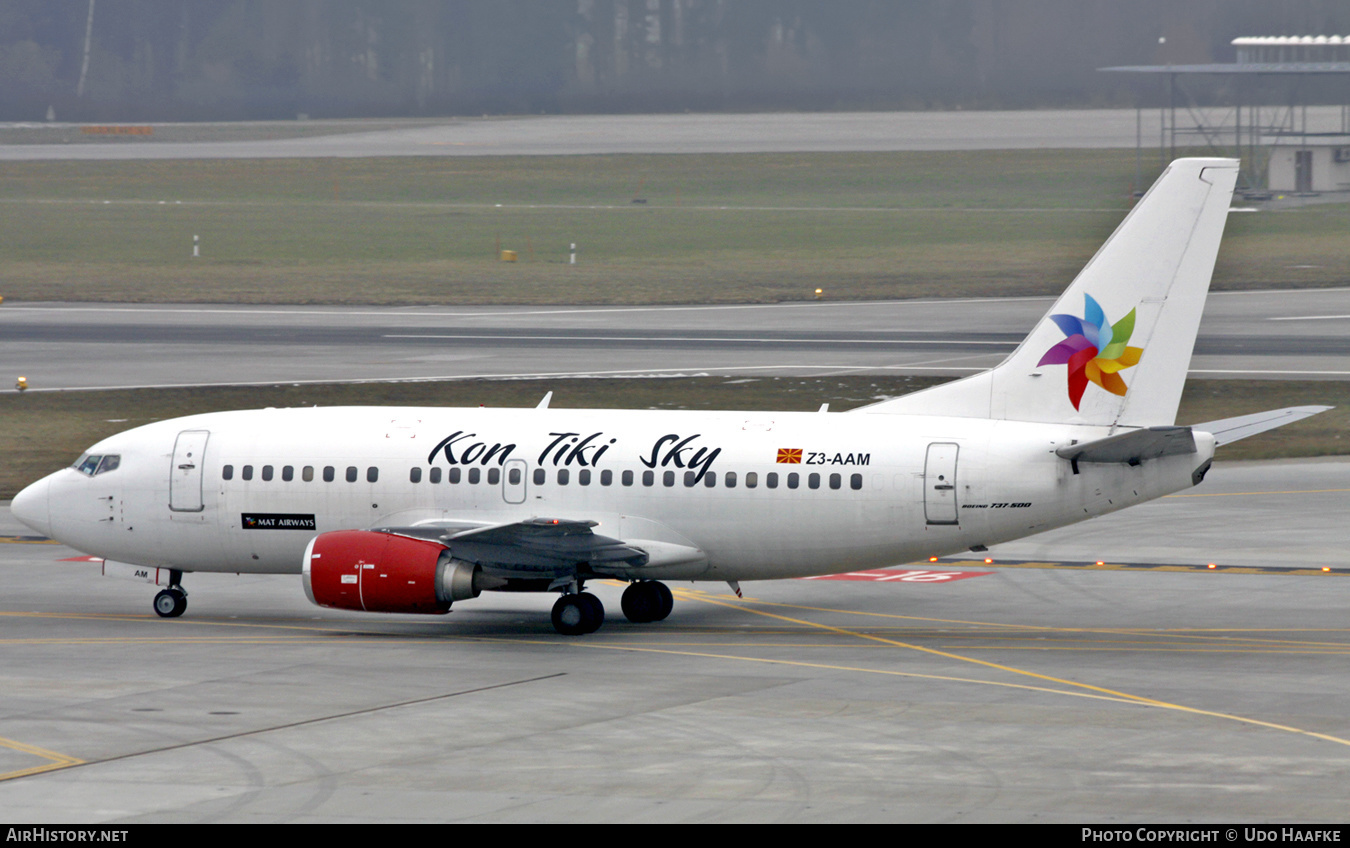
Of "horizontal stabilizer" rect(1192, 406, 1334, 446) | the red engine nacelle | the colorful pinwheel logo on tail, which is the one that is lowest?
the red engine nacelle

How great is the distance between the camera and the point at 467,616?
37.8 metres

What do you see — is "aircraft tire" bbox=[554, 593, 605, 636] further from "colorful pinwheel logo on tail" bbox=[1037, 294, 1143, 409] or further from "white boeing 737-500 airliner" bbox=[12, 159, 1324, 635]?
"colorful pinwheel logo on tail" bbox=[1037, 294, 1143, 409]

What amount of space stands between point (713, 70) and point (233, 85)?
54.2 m

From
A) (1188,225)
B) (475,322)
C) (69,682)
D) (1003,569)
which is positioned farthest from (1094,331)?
(475,322)

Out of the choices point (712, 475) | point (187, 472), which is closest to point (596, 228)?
point (187, 472)

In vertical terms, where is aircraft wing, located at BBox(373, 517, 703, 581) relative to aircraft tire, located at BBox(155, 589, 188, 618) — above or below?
above

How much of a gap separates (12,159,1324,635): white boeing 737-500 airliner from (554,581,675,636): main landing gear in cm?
4

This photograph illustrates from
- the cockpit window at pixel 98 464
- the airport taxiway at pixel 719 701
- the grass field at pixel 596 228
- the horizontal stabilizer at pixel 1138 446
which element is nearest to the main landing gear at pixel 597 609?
the airport taxiway at pixel 719 701

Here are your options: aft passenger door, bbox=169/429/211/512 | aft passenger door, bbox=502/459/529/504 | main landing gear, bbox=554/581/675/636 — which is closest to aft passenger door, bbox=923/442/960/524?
main landing gear, bbox=554/581/675/636

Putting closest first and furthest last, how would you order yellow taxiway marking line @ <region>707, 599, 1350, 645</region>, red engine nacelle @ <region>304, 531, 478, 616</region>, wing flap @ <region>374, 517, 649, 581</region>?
wing flap @ <region>374, 517, 649, 581</region> → red engine nacelle @ <region>304, 531, 478, 616</region> → yellow taxiway marking line @ <region>707, 599, 1350, 645</region>

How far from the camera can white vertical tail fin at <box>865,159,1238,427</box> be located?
33.9 m

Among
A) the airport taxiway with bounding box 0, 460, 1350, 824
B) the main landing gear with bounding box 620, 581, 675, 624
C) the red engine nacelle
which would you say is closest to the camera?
the airport taxiway with bounding box 0, 460, 1350, 824

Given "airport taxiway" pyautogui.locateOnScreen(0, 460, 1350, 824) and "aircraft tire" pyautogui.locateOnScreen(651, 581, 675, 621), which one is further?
"aircraft tire" pyautogui.locateOnScreen(651, 581, 675, 621)
